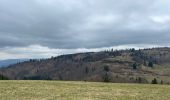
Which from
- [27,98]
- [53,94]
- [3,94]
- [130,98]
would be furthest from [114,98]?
[3,94]

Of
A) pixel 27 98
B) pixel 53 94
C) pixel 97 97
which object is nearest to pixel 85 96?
pixel 97 97

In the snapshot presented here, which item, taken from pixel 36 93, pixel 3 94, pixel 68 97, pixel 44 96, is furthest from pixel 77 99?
pixel 3 94

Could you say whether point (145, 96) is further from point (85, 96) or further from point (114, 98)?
point (85, 96)

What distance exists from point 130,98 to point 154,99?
7.57 ft

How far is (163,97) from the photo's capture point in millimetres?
31203

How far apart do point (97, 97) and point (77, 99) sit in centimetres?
282

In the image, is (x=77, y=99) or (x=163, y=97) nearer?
(x=77, y=99)

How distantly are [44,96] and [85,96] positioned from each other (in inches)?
161

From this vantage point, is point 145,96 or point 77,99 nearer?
point 77,99

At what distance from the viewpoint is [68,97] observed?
1169 inches

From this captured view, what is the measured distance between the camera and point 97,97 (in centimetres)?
3064

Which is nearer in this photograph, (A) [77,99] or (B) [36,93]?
(A) [77,99]

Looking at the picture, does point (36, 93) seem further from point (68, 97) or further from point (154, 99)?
point (154, 99)

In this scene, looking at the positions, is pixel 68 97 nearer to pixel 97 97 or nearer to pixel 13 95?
pixel 97 97
